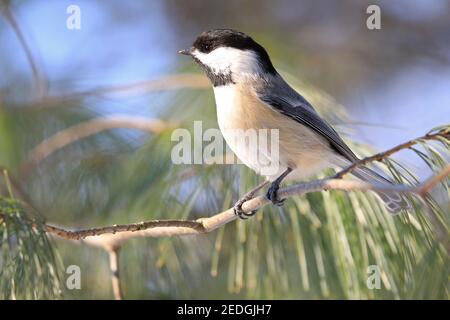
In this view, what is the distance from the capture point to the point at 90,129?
5.52 feet

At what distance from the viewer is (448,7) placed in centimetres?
300

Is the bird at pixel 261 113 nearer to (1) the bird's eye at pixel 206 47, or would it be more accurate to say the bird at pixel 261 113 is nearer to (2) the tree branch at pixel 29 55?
(1) the bird's eye at pixel 206 47

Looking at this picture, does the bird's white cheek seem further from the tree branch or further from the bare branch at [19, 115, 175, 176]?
the tree branch

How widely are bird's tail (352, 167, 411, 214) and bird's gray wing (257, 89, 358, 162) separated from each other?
0.36 feet

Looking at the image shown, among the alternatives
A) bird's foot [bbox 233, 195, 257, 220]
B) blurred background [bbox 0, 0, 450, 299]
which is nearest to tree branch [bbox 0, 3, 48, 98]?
blurred background [bbox 0, 0, 450, 299]

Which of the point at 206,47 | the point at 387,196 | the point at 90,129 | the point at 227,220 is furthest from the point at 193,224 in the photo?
the point at 90,129

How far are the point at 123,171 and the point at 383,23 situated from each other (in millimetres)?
1839

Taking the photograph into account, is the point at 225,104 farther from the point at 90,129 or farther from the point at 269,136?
the point at 90,129

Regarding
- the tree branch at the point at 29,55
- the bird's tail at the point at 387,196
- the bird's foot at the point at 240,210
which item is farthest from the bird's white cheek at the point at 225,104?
the tree branch at the point at 29,55

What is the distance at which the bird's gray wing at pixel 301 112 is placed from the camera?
1372 millimetres
